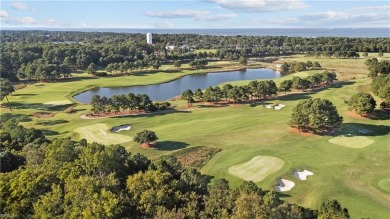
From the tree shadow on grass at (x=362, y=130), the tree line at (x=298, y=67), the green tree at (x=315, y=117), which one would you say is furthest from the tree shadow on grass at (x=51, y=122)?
the tree line at (x=298, y=67)

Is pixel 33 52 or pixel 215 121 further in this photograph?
pixel 33 52

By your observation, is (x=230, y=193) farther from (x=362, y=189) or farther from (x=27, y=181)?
(x=362, y=189)

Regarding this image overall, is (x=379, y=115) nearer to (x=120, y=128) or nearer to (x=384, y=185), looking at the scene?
(x=384, y=185)

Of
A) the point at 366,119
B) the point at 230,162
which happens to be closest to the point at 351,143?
the point at 366,119

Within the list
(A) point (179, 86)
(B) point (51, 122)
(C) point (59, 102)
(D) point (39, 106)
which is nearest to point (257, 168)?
(B) point (51, 122)

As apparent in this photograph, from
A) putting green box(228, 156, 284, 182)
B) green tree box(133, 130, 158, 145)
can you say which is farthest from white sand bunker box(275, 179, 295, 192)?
green tree box(133, 130, 158, 145)
